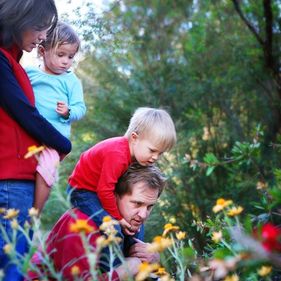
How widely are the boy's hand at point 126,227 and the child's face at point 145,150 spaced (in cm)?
34

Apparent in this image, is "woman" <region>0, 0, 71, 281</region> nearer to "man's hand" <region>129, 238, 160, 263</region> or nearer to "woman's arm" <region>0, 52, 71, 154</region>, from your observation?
"woman's arm" <region>0, 52, 71, 154</region>

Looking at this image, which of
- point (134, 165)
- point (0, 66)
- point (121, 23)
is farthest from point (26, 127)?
point (121, 23)

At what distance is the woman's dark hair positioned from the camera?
2.49 metres

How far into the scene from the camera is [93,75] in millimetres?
7145

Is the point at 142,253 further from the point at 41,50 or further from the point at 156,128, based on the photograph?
the point at 41,50

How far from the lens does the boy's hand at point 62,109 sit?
2982 mm

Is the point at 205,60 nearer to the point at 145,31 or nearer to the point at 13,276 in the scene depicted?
the point at 145,31

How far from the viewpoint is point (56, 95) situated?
307 cm

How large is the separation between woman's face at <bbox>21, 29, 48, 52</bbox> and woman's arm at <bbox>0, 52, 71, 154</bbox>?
137mm

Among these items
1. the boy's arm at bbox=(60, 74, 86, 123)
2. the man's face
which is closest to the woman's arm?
the boy's arm at bbox=(60, 74, 86, 123)

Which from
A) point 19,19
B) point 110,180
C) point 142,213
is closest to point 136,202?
point 142,213

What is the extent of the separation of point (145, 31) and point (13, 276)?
544 centimetres

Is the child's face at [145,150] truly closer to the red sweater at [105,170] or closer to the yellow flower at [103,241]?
the red sweater at [105,170]

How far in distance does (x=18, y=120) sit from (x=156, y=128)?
838 millimetres
